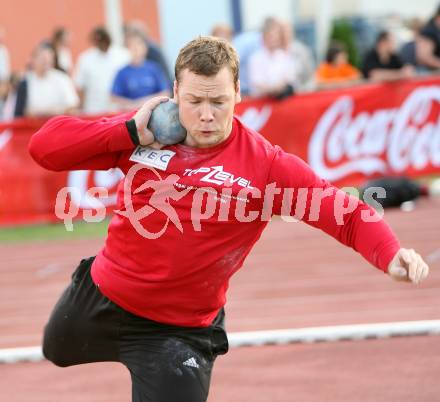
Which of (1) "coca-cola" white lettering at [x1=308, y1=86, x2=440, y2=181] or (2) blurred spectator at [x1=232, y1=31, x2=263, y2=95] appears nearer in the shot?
(1) "coca-cola" white lettering at [x1=308, y1=86, x2=440, y2=181]

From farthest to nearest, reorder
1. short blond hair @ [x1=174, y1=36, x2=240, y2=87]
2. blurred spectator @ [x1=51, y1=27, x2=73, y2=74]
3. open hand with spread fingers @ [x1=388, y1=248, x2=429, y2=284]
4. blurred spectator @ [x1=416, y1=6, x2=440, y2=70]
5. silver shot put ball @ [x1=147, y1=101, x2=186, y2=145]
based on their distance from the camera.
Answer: blurred spectator @ [x1=416, y1=6, x2=440, y2=70] → blurred spectator @ [x1=51, y1=27, x2=73, y2=74] → silver shot put ball @ [x1=147, y1=101, x2=186, y2=145] → short blond hair @ [x1=174, y1=36, x2=240, y2=87] → open hand with spread fingers @ [x1=388, y1=248, x2=429, y2=284]

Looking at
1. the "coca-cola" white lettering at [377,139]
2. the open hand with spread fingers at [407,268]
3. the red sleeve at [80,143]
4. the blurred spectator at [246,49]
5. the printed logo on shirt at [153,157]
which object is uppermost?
the red sleeve at [80,143]

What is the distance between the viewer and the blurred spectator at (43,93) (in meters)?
12.7

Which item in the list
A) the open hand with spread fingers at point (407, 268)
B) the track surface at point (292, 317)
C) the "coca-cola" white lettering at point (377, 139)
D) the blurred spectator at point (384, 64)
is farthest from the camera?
the blurred spectator at point (384, 64)

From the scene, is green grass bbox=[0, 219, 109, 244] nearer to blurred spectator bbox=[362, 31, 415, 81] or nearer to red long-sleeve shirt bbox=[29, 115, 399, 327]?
blurred spectator bbox=[362, 31, 415, 81]

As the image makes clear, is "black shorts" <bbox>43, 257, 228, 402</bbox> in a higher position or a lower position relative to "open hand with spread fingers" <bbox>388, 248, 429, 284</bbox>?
lower

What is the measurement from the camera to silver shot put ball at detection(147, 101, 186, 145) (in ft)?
13.6

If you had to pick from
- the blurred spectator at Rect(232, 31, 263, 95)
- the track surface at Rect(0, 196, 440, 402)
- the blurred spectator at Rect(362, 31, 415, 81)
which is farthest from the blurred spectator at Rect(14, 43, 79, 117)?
the blurred spectator at Rect(362, 31, 415, 81)

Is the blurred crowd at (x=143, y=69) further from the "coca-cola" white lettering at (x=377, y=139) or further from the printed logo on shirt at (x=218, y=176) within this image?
the printed logo on shirt at (x=218, y=176)

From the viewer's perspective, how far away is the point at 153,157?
4.25 m

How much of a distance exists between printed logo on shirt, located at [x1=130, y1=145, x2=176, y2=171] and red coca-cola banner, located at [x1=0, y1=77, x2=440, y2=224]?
804 centimetres

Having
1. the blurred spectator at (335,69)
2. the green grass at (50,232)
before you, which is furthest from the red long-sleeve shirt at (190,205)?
the blurred spectator at (335,69)

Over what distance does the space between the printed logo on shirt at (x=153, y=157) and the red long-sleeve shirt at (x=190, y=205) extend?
0.04 feet

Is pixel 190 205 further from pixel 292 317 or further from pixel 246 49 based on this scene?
pixel 246 49
